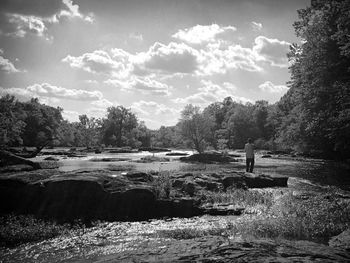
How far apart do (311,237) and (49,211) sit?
34.4 ft

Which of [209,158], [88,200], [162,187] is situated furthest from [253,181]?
[209,158]

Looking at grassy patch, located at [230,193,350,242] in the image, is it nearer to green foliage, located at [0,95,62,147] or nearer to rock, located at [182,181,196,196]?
rock, located at [182,181,196,196]

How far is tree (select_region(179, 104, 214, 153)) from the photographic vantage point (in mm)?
70375

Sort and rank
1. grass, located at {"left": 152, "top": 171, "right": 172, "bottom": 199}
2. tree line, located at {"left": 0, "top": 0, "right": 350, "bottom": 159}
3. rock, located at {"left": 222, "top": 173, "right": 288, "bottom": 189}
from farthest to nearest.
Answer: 1. tree line, located at {"left": 0, "top": 0, "right": 350, "bottom": 159}
2. rock, located at {"left": 222, "top": 173, "right": 288, "bottom": 189}
3. grass, located at {"left": 152, "top": 171, "right": 172, "bottom": 199}

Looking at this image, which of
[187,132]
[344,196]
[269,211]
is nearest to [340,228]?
[269,211]

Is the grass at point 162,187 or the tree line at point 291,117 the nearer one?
the grass at point 162,187

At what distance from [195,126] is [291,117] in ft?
100

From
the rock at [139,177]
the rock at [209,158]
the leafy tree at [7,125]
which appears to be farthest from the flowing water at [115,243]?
the leafy tree at [7,125]

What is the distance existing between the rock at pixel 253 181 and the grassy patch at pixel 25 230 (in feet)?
38.1

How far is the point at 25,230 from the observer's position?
11.1 m

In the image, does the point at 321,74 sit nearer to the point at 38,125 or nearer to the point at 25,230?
the point at 25,230

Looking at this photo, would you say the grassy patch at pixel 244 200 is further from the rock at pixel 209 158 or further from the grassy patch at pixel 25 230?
the rock at pixel 209 158

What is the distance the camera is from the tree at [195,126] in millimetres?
70375

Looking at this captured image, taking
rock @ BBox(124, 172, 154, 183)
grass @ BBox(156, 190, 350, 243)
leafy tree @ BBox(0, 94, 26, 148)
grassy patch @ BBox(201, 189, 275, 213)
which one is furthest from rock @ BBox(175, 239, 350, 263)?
leafy tree @ BBox(0, 94, 26, 148)
